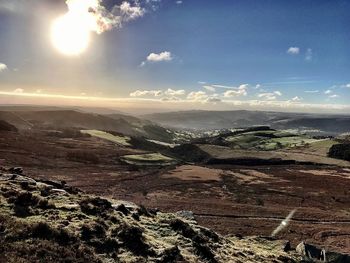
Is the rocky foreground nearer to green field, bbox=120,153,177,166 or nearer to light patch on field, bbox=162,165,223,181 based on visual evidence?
light patch on field, bbox=162,165,223,181

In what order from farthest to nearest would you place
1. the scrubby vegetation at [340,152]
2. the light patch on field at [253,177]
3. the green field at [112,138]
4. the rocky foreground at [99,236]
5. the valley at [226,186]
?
the green field at [112,138]
the scrubby vegetation at [340,152]
the light patch on field at [253,177]
the valley at [226,186]
the rocky foreground at [99,236]

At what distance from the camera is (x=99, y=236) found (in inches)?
706

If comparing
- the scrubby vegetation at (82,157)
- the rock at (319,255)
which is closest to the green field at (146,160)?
the scrubby vegetation at (82,157)

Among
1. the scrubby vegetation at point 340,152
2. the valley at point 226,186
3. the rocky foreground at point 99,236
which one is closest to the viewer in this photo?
the rocky foreground at point 99,236

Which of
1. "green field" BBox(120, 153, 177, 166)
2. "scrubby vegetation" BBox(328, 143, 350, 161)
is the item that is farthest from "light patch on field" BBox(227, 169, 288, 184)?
"scrubby vegetation" BBox(328, 143, 350, 161)

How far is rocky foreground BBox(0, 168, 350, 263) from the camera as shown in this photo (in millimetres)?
15531

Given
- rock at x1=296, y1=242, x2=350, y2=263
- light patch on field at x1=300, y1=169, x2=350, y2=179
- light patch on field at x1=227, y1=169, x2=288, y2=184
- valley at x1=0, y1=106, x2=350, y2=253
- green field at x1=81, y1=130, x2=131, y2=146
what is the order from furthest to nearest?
green field at x1=81, y1=130, x2=131, y2=146
light patch on field at x1=300, y1=169, x2=350, y2=179
light patch on field at x1=227, y1=169, x2=288, y2=184
valley at x1=0, y1=106, x2=350, y2=253
rock at x1=296, y1=242, x2=350, y2=263

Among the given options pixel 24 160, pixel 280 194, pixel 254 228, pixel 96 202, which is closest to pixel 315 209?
pixel 280 194

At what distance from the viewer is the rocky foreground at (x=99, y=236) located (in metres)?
15.5

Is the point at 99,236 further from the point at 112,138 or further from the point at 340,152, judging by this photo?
the point at 112,138

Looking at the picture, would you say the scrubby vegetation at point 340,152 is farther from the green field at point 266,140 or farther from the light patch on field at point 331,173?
the light patch on field at point 331,173

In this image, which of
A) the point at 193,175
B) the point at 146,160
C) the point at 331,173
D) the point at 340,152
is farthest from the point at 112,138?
the point at 331,173

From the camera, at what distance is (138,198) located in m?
49.7

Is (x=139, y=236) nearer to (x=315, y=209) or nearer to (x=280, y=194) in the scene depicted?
(x=315, y=209)
